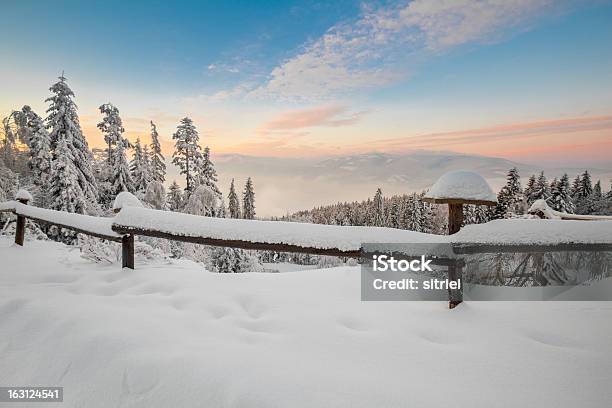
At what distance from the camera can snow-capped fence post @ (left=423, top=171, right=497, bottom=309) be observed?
9.34 ft

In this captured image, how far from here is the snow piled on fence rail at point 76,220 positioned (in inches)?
176

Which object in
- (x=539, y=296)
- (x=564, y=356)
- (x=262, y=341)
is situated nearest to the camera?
(x=564, y=356)

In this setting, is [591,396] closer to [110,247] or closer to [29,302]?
[29,302]

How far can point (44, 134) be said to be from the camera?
62.5ft

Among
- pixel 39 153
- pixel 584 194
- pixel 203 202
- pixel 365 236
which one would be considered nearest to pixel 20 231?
pixel 365 236

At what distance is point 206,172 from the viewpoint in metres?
23.8

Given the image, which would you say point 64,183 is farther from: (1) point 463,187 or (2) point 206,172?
(1) point 463,187

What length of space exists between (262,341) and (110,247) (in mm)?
5057

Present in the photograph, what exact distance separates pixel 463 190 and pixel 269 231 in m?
2.12

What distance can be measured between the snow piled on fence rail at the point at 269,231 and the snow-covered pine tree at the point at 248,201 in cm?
5439

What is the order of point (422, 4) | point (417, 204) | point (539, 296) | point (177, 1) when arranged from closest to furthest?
point (539, 296) → point (422, 4) → point (177, 1) → point (417, 204)

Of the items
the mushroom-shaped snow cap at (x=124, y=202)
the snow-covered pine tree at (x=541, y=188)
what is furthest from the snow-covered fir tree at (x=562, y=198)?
the mushroom-shaped snow cap at (x=124, y=202)

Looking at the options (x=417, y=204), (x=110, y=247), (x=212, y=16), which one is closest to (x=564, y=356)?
(x=110, y=247)

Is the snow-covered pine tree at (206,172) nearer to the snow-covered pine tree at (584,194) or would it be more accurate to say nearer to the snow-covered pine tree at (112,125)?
the snow-covered pine tree at (112,125)
